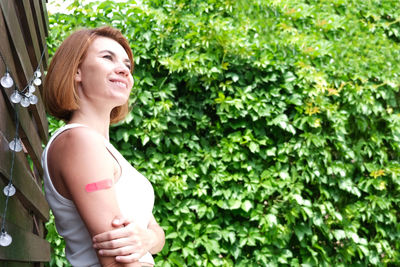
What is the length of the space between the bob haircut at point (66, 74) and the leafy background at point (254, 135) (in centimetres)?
181

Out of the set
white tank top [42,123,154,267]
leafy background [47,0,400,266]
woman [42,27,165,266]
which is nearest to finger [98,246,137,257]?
woman [42,27,165,266]

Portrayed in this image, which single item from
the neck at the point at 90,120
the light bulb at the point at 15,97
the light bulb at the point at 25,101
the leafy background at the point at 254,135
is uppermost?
the light bulb at the point at 15,97

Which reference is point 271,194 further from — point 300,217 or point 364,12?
point 364,12

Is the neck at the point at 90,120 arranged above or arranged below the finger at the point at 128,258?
above

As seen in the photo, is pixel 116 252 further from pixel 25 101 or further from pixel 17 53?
pixel 17 53

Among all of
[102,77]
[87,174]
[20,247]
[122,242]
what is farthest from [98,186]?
[102,77]

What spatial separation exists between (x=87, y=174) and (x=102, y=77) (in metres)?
0.35

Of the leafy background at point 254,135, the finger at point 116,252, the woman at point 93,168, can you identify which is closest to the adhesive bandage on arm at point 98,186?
the woman at point 93,168

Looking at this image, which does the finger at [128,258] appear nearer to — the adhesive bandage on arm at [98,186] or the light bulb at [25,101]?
the adhesive bandage on arm at [98,186]

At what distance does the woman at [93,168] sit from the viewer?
1119 mm

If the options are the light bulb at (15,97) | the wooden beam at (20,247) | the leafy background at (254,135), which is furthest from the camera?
the leafy background at (254,135)

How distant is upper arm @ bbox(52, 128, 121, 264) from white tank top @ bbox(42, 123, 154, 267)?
0.06 m

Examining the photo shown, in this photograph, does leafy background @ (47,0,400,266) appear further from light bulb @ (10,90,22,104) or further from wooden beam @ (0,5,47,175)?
light bulb @ (10,90,22,104)

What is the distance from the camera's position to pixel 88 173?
1.13 m
